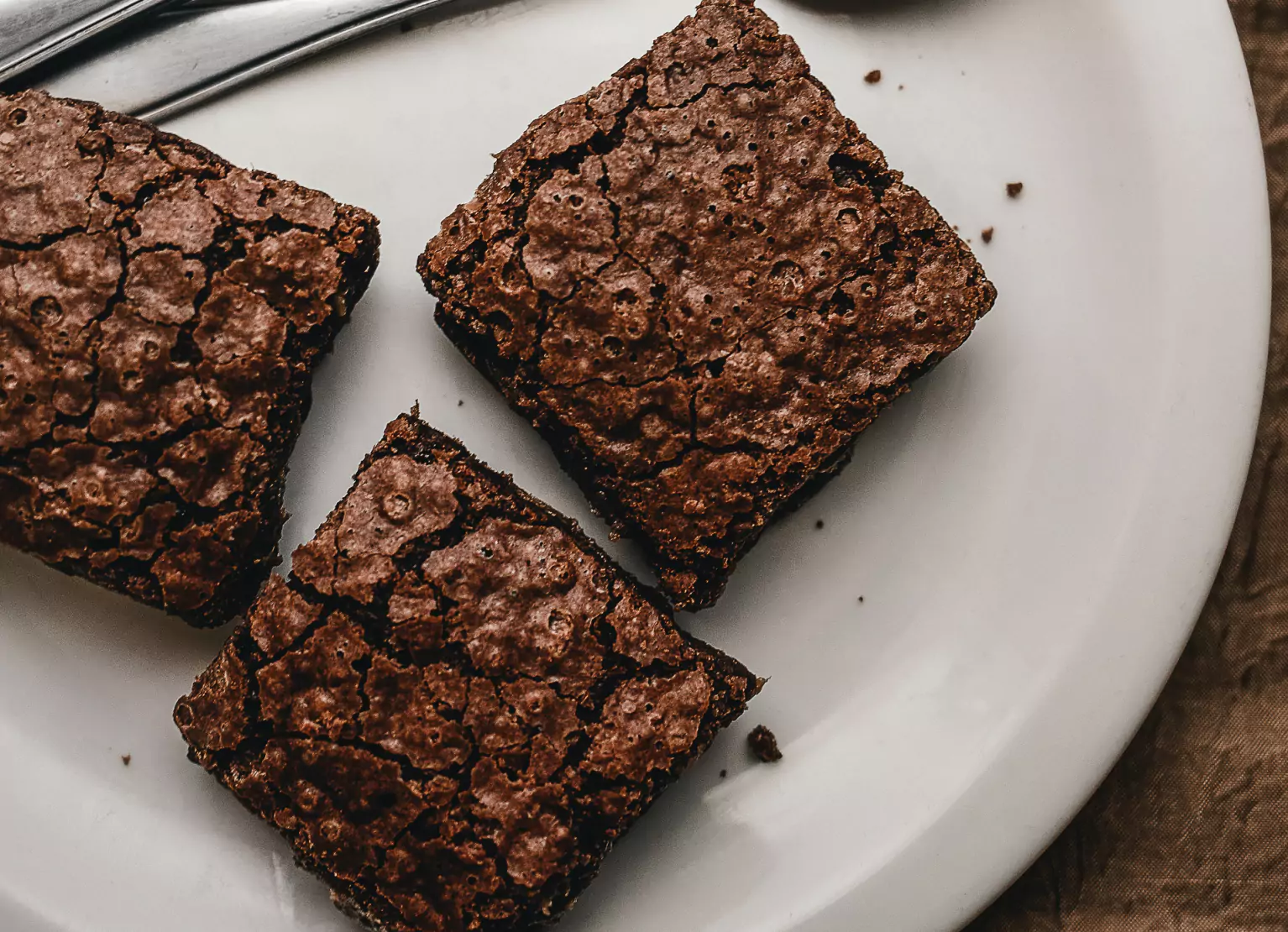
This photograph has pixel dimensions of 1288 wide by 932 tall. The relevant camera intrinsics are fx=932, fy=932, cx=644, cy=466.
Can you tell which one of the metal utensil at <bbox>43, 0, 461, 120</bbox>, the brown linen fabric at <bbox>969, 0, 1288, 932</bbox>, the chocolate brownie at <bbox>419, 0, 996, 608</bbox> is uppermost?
the metal utensil at <bbox>43, 0, 461, 120</bbox>

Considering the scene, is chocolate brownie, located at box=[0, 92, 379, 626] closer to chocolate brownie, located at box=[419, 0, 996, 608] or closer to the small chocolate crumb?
chocolate brownie, located at box=[419, 0, 996, 608]

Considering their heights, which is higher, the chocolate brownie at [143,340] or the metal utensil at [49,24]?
the metal utensil at [49,24]

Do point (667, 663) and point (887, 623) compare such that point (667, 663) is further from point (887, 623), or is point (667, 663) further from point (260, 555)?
point (260, 555)

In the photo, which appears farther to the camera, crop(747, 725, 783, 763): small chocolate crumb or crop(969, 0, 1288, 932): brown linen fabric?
crop(969, 0, 1288, 932): brown linen fabric

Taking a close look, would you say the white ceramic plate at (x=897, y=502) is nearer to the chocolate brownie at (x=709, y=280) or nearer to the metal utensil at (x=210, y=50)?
the metal utensil at (x=210, y=50)


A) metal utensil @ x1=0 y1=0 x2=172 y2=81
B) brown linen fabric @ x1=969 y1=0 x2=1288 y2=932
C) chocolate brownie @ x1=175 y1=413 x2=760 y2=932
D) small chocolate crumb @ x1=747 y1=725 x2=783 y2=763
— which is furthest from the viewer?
brown linen fabric @ x1=969 y1=0 x2=1288 y2=932

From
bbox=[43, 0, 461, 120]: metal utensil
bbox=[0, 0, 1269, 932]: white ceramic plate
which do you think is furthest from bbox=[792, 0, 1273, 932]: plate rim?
bbox=[43, 0, 461, 120]: metal utensil

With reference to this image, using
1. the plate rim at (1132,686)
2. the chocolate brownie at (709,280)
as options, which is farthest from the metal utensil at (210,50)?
the plate rim at (1132,686)
